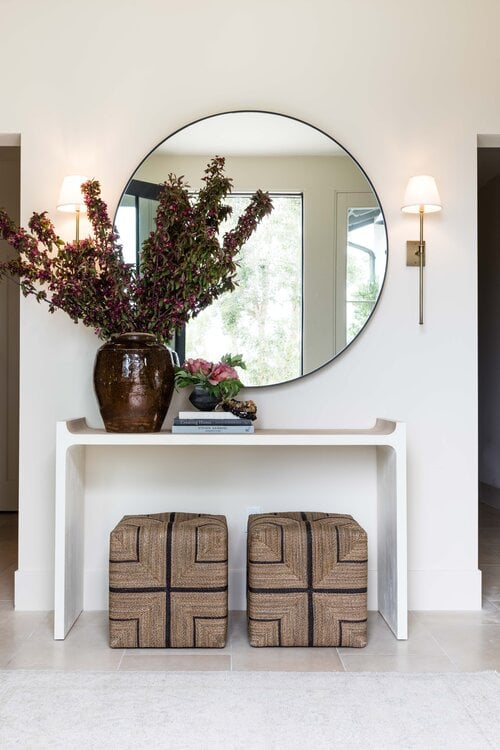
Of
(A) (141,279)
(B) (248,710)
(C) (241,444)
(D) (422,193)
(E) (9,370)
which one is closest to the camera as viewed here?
(B) (248,710)

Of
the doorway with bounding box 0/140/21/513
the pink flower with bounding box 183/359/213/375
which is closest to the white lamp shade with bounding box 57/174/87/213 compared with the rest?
the pink flower with bounding box 183/359/213/375

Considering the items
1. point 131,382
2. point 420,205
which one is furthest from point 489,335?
point 131,382

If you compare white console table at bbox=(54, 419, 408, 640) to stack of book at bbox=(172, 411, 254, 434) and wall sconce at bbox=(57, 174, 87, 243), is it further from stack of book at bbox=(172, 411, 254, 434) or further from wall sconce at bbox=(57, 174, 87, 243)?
wall sconce at bbox=(57, 174, 87, 243)

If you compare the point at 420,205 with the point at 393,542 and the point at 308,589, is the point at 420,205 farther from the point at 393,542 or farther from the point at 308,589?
the point at 308,589

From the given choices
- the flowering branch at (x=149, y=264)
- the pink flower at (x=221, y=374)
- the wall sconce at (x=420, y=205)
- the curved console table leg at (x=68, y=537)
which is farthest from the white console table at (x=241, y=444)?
the wall sconce at (x=420, y=205)

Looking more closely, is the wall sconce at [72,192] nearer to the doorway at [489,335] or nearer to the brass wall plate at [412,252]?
the brass wall plate at [412,252]

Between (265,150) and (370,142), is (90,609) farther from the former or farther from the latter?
(370,142)

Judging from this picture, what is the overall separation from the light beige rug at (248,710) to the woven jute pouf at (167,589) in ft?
0.79

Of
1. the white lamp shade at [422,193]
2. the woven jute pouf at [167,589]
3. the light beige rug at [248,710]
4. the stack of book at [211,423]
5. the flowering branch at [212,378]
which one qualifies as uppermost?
the white lamp shade at [422,193]

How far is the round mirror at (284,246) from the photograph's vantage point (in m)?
2.85

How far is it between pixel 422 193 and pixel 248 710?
1.91 metres

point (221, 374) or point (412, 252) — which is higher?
point (412, 252)

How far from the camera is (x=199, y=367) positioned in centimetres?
269

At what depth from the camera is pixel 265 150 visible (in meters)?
2.85
